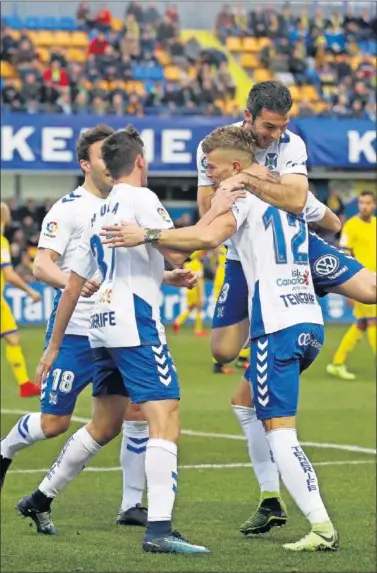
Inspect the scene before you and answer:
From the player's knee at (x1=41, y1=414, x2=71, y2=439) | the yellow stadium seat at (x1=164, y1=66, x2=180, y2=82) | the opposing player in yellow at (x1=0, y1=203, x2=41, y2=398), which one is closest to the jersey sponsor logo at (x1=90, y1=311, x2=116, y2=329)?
the player's knee at (x1=41, y1=414, x2=71, y2=439)

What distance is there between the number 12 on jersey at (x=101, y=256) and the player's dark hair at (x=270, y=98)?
1.12 meters

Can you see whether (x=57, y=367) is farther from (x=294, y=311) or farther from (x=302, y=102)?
(x=302, y=102)

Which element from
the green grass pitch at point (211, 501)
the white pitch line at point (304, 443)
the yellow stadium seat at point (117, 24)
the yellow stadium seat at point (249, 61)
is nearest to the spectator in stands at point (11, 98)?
the yellow stadium seat at point (117, 24)

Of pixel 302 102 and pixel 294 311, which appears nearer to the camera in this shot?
pixel 294 311

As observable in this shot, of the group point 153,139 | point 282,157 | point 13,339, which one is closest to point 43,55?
point 153,139

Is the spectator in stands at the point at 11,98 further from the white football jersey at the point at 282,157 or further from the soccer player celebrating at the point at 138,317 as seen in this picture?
the white football jersey at the point at 282,157

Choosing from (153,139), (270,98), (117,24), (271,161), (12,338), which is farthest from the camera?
(117,24)

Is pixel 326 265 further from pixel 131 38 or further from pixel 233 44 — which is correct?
pixel 233 44

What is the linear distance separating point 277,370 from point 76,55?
29.6 metres

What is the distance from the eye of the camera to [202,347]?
23.8 m

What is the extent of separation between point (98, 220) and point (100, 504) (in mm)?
2632

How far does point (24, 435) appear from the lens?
8469 millimetres

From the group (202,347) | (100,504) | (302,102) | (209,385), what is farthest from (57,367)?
(302,102)

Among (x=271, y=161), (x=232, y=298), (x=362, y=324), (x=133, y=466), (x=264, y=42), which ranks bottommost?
(x=362, y=324)
